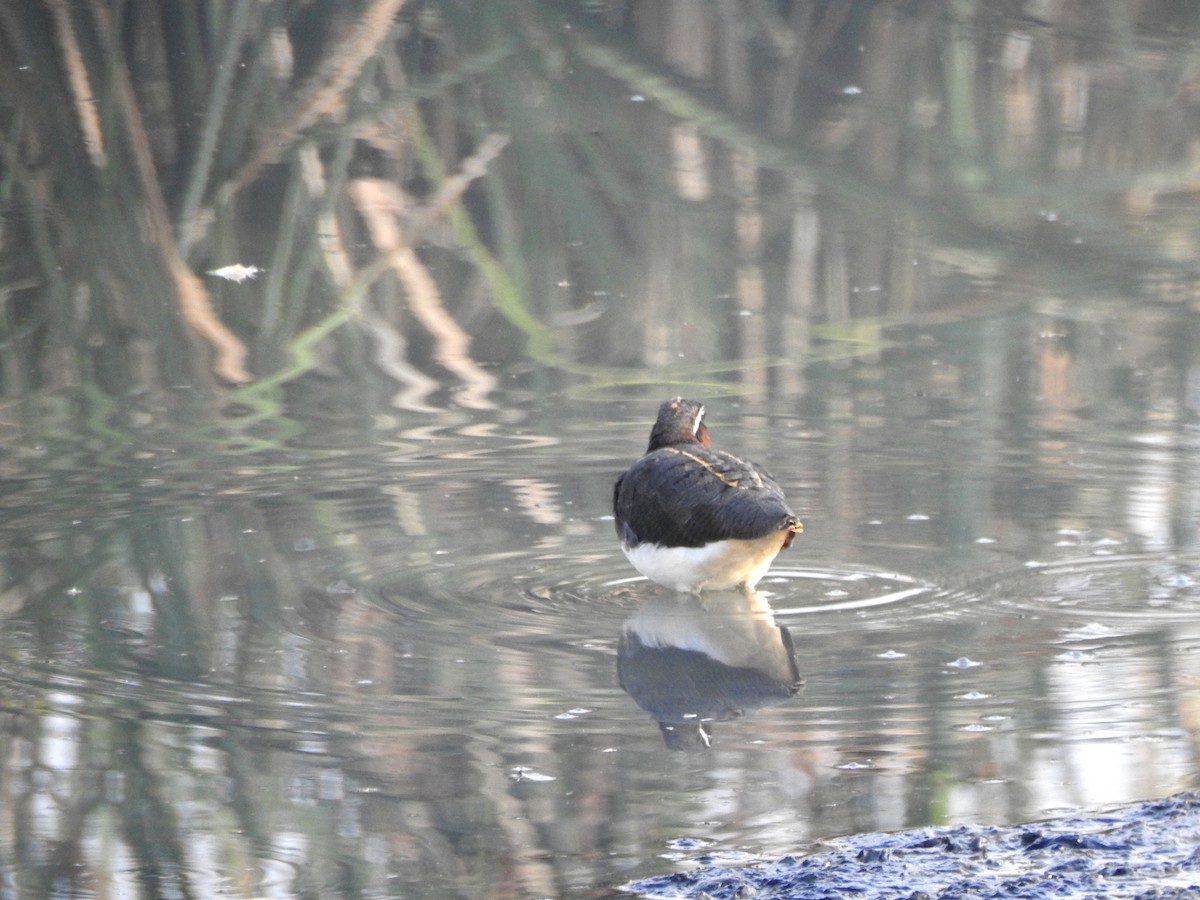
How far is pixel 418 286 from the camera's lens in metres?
9.47

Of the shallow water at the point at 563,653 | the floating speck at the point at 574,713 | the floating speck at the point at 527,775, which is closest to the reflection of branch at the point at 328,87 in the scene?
the shallow water at the point at 563,653

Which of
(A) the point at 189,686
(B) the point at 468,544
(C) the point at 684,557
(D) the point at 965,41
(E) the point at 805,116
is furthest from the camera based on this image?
(D) the point at 965,41

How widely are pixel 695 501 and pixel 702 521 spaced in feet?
0.34

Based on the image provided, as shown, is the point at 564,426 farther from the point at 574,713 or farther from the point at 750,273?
the point at 574,713

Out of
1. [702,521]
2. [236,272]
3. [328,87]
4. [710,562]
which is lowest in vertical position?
[710,562]

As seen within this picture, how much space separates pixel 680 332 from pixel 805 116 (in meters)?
3.16

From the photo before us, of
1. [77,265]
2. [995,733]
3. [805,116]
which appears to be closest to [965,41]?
[805,116]

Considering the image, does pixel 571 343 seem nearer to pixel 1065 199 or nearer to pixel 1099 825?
pixel 1065 199

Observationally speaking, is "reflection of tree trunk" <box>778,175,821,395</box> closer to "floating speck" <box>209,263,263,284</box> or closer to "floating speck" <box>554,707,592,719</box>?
"floating speck" <box>209,263,263,284</box>

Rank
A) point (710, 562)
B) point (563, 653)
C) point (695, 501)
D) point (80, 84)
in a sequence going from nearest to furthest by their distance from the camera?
point (563, 653), point (710, 562), point (695, 501), point (80, 84)

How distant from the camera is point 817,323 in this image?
9102 millimetres

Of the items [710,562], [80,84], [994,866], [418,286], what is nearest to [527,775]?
[994,866]

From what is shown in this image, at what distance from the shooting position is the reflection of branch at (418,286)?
8484 millimetres

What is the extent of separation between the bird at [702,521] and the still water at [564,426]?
13 cm
